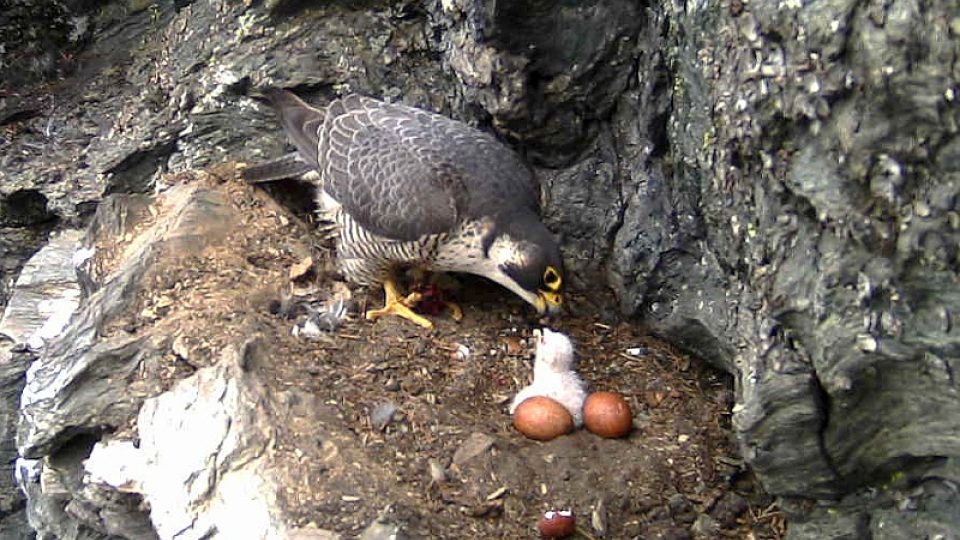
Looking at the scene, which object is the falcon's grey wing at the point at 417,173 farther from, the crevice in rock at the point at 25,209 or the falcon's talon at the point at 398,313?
the crevice in rock at the point at 25,209

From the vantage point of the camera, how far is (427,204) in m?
4.86

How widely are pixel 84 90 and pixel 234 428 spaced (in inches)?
149

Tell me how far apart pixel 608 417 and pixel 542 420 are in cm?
27

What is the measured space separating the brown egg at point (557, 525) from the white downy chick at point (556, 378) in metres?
0.69

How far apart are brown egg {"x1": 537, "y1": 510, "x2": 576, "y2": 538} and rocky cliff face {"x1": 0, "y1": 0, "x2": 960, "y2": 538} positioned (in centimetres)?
79

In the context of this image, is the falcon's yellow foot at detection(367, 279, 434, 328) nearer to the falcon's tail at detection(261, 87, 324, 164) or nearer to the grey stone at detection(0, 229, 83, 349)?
the falcon's tail at detection(261, 87, 324, 164)

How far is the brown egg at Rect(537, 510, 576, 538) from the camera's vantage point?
3.93 metres

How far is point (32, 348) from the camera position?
5.98 metres

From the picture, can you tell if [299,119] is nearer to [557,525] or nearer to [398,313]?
[398,313]

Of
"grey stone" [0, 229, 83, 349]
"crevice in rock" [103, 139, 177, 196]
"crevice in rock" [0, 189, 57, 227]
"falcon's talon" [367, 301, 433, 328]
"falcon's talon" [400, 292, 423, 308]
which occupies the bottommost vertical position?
"grey stone" [0, 229, 83, 349]

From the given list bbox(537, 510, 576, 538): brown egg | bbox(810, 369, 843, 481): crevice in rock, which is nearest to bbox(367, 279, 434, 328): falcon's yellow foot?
bbox(537, 510, 576, 538): brown egg

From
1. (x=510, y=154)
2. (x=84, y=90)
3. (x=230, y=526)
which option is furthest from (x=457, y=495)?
(x=84, y=90)

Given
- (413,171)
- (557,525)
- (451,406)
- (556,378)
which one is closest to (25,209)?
(413,171)

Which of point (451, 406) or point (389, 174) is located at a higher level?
point (389, 174)
